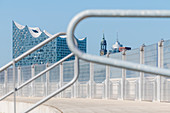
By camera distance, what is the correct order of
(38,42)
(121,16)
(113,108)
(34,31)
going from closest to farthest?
(121,16), (113,108), (38,42), (34,31)

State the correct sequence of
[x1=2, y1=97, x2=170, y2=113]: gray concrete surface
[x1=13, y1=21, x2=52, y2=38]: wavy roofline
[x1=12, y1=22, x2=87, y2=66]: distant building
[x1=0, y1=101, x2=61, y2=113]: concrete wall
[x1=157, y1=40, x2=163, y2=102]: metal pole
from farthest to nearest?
[x1=12, y1=22, x2=87, y2=66]: distant building < [x1=13, y1=21, x2=52, y2=38]: wavy roofline < [x1=157, y1=40, x2=163, y2=102]: metal pole < [x1=0, y1=101, x2=61, y2=113]: concrete wall < [x1=2, y1=97, x2=170, y2=113]: gray concrete surface

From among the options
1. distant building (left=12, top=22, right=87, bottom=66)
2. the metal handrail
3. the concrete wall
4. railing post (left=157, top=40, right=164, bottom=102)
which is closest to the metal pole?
railing post (left=157, top=40, right=164, bottom=102)

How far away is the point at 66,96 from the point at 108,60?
53.9 ft

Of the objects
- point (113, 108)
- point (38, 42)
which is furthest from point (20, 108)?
point (38, 42)

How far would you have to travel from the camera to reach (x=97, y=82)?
1625cm

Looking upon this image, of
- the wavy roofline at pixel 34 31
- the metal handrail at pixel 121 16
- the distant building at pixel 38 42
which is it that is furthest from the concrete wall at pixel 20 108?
the distant building at pixel 38 42

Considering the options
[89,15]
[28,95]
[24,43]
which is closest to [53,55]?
[24,43]

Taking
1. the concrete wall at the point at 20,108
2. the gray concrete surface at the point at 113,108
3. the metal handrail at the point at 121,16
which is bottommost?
the concrete wall at the point at 20,108

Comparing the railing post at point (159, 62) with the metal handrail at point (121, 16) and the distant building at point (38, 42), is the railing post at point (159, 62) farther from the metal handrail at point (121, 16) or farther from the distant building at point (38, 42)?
the distant building at point (38, 42)

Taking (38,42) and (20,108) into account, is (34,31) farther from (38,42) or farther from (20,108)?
(20,108)

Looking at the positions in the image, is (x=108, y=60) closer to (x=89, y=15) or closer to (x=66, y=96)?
(x=89, y=15)

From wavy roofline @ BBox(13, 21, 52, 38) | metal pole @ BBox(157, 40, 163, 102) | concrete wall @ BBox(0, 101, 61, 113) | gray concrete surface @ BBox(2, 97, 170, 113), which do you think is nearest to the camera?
gray concrete surface @ BBox(2, 97, 170, 113)

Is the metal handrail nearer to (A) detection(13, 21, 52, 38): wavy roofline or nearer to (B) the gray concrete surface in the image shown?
(B) the gray concrete surface

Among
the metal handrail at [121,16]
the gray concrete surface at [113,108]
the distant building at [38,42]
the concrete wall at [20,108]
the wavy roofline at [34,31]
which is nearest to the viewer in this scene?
the metal handrail at [121,16]
